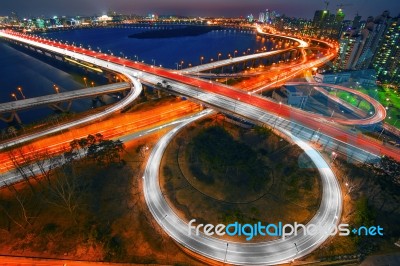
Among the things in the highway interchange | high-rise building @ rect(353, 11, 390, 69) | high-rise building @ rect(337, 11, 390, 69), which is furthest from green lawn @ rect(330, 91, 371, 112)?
high-rise building @ rect(353, 11, 390, 69)

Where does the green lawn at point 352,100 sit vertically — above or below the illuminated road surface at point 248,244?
above

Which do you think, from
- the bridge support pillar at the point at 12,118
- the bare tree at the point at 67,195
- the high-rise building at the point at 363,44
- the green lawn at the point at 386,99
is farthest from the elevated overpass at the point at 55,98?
the high-rise building at the point at 363,44

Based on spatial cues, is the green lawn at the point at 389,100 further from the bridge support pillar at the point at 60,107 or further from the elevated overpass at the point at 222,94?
the bridge support pillar at the point at 60,107

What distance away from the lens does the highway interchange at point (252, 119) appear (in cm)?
4378

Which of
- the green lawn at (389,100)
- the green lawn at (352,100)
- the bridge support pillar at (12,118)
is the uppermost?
the green lawn at (352,100)

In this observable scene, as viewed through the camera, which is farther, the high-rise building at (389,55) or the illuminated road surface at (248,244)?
the high-rise building at (389,55)

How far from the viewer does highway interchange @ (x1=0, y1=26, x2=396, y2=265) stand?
144 feet

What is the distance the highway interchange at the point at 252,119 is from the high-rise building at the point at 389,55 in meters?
116

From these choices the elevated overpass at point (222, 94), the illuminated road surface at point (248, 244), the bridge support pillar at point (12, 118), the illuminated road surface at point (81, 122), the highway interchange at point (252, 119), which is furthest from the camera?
the bridge support pillar at point (12, 118)

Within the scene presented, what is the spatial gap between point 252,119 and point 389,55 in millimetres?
148219

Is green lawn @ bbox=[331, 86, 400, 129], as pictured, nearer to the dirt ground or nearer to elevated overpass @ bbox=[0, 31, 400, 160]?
elevated overpass @ bbox=[0, 31, 400, 160]

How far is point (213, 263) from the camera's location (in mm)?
42188

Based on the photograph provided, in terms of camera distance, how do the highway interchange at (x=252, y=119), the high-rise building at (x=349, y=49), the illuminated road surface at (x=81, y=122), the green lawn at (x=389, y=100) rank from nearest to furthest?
1. the highway interchange at (x=252, y=119)
2. the illuminated road surface at (x=81, y=122)
3. the green lawn at (x=389, y=100)
4. the high-rise building at (x=349, y=49)

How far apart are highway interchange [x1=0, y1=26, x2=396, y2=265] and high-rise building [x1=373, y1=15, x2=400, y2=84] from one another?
380 ft
